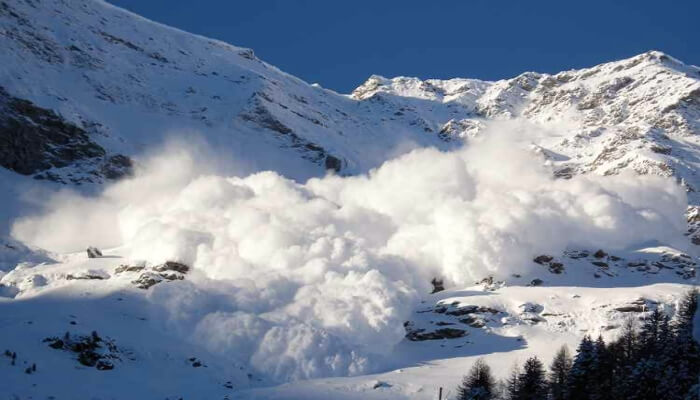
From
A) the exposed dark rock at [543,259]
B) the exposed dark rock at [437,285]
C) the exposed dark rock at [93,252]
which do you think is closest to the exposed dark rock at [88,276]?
the exposed dark rock at [93,252]

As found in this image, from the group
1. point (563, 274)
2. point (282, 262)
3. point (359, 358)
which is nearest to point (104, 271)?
point (282, 262)

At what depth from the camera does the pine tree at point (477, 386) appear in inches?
3519

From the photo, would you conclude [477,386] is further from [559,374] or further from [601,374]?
[601,374]

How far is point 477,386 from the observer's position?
3762 inches

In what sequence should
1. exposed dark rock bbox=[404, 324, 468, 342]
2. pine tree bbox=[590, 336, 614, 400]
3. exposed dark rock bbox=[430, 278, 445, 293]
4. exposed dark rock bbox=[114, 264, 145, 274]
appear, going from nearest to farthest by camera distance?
pine tree bbox=[590, 336, 614, 400]
exposed dark rock bbox=[404, 324, 468, 342]
exposed dark rock bbox=[114, 264, 145, 274]
exposed dark rock bbox=[430, 278, 445, 293]

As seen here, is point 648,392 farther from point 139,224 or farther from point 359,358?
point 139,224

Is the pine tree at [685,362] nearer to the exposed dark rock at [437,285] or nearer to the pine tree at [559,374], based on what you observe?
the pine tree at [559,374]

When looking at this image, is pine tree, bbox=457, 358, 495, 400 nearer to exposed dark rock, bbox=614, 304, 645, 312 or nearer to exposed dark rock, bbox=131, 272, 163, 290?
exposed dark rock, bbox=614, 304, 645, 312

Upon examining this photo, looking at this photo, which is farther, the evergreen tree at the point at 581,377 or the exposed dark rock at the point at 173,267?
the exposed dark rock at the point at 173,267

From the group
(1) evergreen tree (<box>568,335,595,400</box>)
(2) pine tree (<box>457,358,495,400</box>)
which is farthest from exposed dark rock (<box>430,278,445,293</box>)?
(1) evergreen tree (<box>568,335,595,400</box>)

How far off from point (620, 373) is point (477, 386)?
16.7 m

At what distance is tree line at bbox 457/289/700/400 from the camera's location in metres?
73.5

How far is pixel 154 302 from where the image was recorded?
5192 inches

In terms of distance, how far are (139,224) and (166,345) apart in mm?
66250
